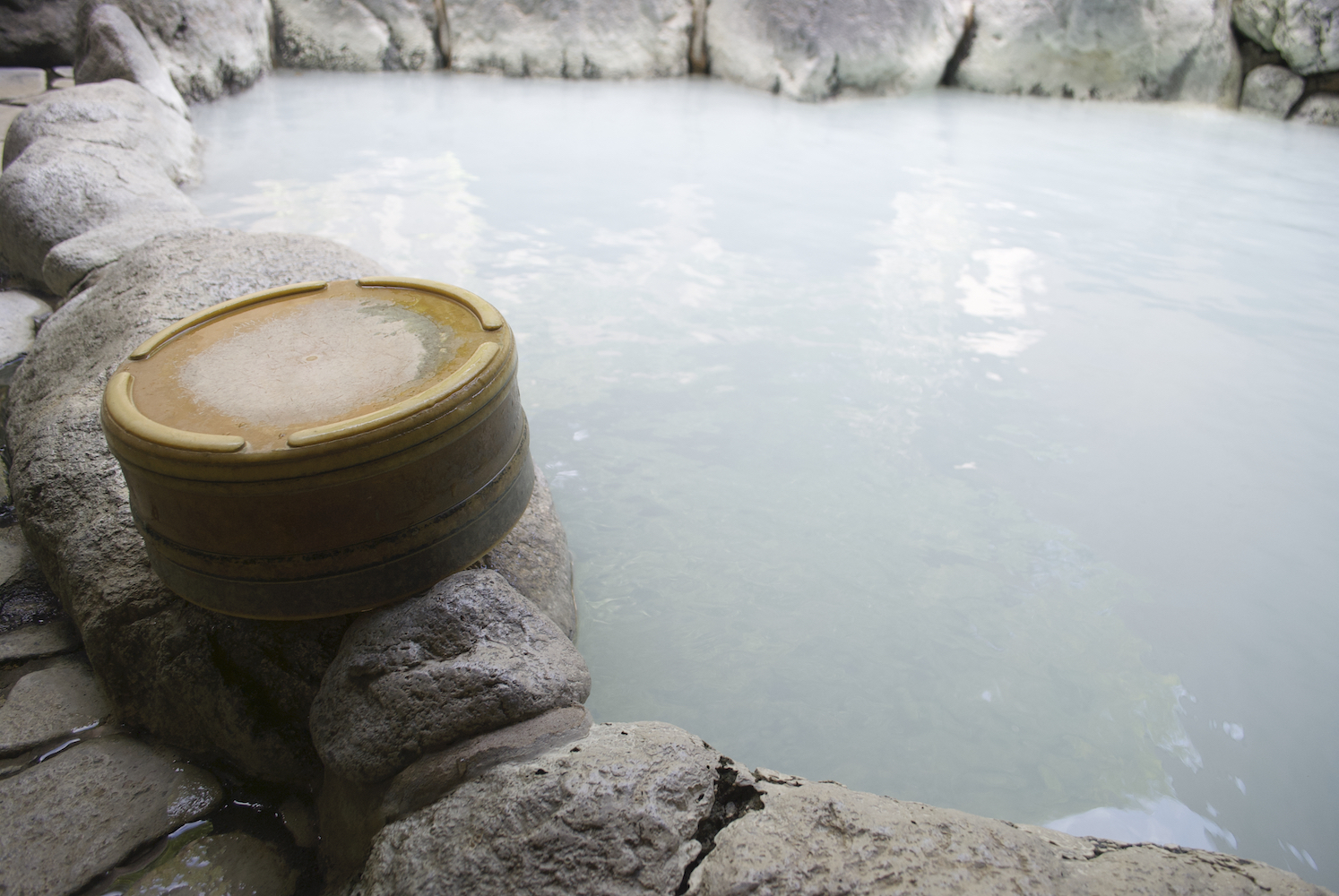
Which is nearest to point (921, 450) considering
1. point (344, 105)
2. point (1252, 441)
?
point (1252, 441)

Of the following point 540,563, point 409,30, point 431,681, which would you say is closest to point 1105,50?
point 409,30

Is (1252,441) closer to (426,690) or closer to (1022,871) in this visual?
(1022,871)

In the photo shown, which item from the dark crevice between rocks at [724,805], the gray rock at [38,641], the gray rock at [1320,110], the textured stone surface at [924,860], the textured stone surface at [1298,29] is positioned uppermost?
the textured stone surface at [1298,29]

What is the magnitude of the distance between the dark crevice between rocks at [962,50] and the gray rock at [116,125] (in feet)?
30.0

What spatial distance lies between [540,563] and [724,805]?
1.00 m

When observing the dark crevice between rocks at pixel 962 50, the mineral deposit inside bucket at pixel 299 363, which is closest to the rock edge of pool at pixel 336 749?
the mineral deposit inside bucket at pixel 299 363

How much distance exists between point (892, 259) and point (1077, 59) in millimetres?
7490

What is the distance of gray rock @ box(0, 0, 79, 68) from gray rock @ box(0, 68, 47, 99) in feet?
0.61

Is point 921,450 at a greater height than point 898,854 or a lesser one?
lesser

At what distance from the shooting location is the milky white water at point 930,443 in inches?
87.0

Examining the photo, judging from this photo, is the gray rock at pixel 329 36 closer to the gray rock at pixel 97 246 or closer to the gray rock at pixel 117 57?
the gray rock at pixel 117 57

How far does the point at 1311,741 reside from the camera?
2.22 meters

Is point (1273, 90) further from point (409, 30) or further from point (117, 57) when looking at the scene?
point (117, 57)

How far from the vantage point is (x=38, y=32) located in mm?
7824
